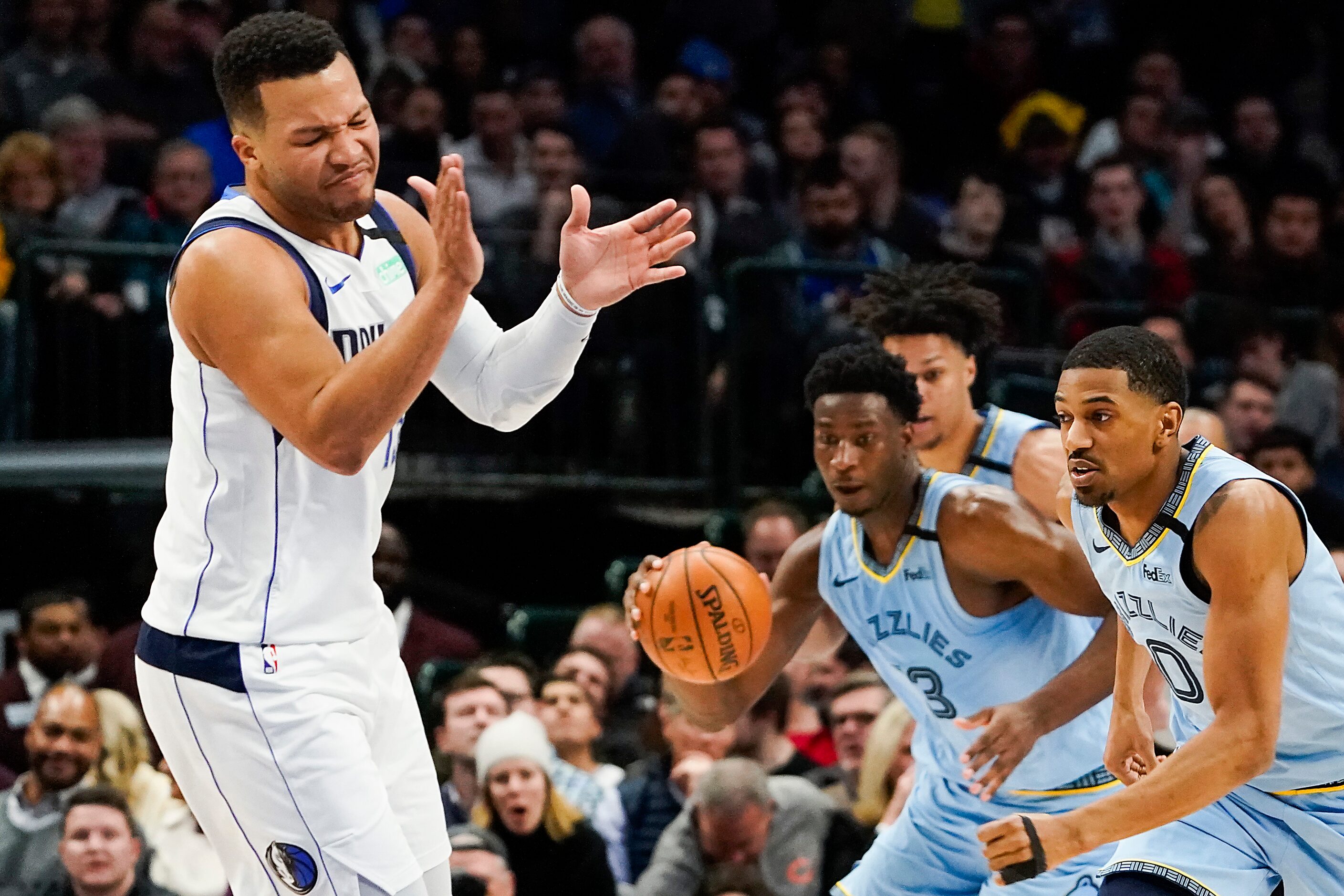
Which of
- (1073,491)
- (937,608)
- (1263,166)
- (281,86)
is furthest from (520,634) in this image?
(1263,166)

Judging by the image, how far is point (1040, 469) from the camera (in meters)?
4.98

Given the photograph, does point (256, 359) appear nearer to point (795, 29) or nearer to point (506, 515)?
point (506, 515)

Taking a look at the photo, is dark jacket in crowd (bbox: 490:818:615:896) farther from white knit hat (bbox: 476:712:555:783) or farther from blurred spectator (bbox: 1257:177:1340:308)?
blurred spectator (bbox: 1257:177:1340:308)

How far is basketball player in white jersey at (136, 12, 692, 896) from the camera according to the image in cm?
329

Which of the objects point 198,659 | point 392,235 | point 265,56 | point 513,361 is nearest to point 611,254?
point 513,361

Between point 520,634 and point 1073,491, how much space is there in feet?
13.6

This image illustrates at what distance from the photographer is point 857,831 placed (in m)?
6.26

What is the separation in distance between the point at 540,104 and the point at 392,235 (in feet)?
20.0

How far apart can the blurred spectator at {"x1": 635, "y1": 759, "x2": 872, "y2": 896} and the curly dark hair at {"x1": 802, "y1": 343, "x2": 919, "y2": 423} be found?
2048 mm

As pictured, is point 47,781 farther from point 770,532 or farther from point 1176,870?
point 1176,870

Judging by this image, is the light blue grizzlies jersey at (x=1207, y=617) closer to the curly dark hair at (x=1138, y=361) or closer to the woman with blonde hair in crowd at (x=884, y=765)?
the curly dark hair at (x=1138, y=361)

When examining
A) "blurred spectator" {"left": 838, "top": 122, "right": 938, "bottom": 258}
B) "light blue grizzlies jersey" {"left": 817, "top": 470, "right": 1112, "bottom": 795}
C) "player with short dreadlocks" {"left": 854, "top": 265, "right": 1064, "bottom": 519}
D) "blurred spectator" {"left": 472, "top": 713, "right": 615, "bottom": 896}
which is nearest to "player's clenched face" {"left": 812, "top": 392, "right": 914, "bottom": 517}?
"light blue grizzlies jersey" {"left": 817, "top": 470, "right": 1112, "bottom": 795}

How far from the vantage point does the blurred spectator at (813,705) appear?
6.96 metres

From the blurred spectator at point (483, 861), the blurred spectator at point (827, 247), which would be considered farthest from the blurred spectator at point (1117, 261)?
the blurred spectator at point (483, 861)
